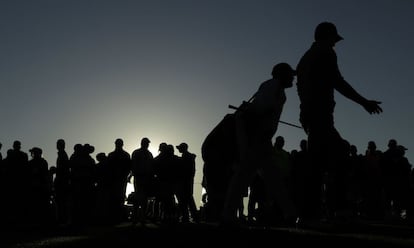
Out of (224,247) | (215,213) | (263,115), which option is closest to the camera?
(224,247)

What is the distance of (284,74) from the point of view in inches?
323

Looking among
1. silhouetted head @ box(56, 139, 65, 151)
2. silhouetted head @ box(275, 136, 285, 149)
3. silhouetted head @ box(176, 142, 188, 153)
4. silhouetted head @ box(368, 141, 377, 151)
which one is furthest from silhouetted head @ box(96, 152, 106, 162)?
silhouetted head @ box(368, 141, 377, 151)

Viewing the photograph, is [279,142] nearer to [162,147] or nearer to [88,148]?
[162,147]

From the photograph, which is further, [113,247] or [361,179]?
[361,179]

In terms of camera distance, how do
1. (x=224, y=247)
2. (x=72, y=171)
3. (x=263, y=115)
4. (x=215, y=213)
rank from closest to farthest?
(x=224, y=247) < (x=263, y=115) < (x=215, y=213) < (x=72, y=171)

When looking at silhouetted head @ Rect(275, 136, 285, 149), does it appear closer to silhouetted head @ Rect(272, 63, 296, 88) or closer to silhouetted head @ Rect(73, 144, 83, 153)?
silhouetted head @ Rect(73, 144, 83, 153)

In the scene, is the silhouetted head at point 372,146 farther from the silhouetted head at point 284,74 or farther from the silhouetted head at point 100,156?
the silhouetted head at point 284,74

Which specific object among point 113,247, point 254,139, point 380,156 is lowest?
point 113,247

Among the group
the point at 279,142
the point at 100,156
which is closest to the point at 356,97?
the point at 279,142

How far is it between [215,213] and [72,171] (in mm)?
3667

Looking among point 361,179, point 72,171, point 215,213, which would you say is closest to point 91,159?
point 72,171

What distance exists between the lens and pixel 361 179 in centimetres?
1552

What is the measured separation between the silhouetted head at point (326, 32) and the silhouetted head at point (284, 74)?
21.2 inches

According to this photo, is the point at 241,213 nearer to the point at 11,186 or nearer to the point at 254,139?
the point at 11,186
